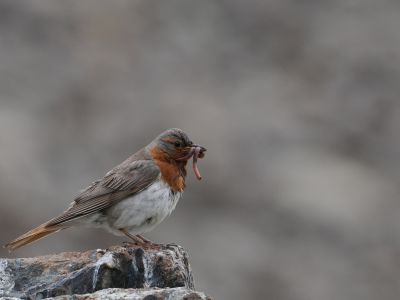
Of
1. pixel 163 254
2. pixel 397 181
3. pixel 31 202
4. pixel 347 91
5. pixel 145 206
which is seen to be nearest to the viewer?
pixel 163 254

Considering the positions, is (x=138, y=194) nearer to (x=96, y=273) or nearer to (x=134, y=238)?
(x=134, y=238)

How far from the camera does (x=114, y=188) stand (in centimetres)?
1230

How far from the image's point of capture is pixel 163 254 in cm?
1041

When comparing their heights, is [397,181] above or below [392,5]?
below

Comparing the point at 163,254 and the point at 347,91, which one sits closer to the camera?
the point at 163,254

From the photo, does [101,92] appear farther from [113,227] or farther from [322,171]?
[113,227]

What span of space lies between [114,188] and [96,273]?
2707mm

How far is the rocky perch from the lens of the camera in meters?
9.60

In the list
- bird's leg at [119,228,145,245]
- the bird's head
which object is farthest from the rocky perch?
the bird's head

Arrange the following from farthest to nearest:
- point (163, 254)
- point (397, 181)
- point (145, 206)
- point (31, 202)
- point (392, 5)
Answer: point (392, 5) < point (397, 181) < point (31, 202) < point (145, 206) < point (163, 254)

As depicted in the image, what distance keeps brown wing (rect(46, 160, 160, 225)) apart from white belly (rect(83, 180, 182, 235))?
0.28 feet

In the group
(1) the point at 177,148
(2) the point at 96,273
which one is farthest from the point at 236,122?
(2) the point at 96,273

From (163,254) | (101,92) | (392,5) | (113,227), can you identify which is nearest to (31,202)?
(101,92)

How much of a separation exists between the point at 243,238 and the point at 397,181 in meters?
6.14
